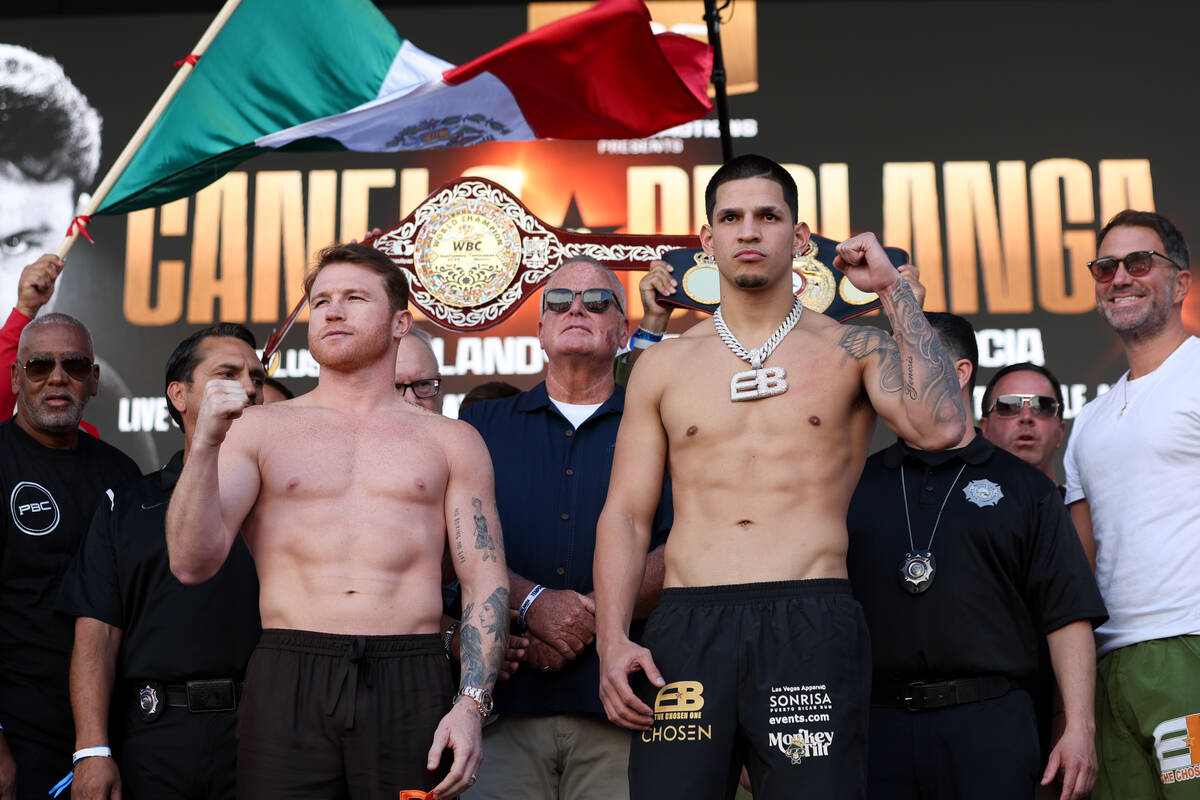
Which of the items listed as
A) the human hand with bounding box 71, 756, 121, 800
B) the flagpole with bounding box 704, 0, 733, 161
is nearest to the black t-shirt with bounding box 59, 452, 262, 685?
the human hand with bounding box 71, 756, 121, 800

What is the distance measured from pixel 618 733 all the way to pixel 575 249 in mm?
1838

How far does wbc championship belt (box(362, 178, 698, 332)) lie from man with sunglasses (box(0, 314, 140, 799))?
1.10 m

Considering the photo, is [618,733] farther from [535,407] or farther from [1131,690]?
[1131,690]

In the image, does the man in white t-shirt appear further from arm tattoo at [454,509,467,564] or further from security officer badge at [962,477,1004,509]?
arm tattoo at [454,509,467,564]

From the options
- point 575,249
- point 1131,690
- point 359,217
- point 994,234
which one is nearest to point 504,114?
point 575,249

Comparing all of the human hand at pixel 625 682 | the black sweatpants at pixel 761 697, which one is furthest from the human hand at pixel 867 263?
the human hand at pixel 625 682

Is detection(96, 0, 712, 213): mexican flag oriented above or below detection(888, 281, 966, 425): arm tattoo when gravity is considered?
above

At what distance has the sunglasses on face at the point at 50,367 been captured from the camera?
13.1 ft

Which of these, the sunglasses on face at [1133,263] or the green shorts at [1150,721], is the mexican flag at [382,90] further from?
the green shorts at [1150,721]

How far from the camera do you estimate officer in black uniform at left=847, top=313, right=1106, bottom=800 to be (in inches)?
128

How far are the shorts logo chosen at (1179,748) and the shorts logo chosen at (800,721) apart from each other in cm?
122

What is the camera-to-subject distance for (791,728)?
2.72 m

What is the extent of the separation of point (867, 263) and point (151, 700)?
2.16m

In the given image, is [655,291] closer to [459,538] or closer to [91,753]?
[459,538]
